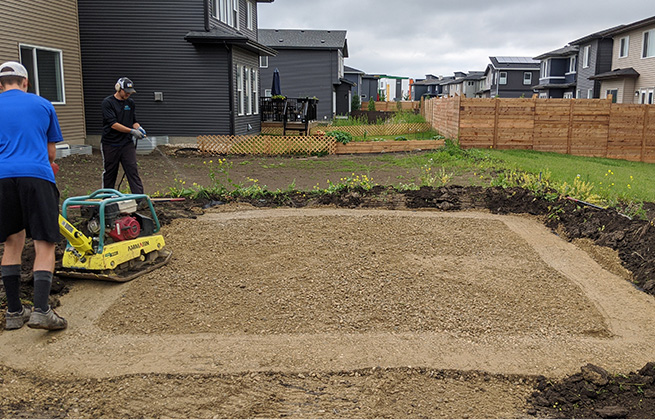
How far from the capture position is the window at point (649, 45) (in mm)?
30844

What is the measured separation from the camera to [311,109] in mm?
23750

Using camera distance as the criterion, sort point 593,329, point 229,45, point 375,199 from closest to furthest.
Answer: point 593,329, point 375,199, point 229,45

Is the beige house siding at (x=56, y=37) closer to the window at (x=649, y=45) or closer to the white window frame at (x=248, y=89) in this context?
the white window frame at (x=248, y=89)

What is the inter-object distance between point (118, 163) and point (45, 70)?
400 inches

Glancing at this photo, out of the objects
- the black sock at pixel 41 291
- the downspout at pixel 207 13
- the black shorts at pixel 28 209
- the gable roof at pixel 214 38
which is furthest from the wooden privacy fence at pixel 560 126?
the black sock at pixel 41 291

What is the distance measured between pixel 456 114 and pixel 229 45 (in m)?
8.53

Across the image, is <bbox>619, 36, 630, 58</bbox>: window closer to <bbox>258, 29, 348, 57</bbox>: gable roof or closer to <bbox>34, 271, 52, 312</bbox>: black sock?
<bbox>258, 29, 348, 57</bbox>: gable roof

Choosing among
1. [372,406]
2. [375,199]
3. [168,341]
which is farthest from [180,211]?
[372,406]

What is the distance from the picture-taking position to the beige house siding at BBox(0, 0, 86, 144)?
14.7m

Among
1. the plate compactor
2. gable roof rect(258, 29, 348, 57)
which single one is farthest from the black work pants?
gable roof rect(258, 29, 348, 57)

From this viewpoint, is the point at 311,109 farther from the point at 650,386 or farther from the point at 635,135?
the point at 650,386

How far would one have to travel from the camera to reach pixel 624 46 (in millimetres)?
34500

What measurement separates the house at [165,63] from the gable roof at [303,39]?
912 inches

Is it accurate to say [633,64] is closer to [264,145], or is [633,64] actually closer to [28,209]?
[264,145]
